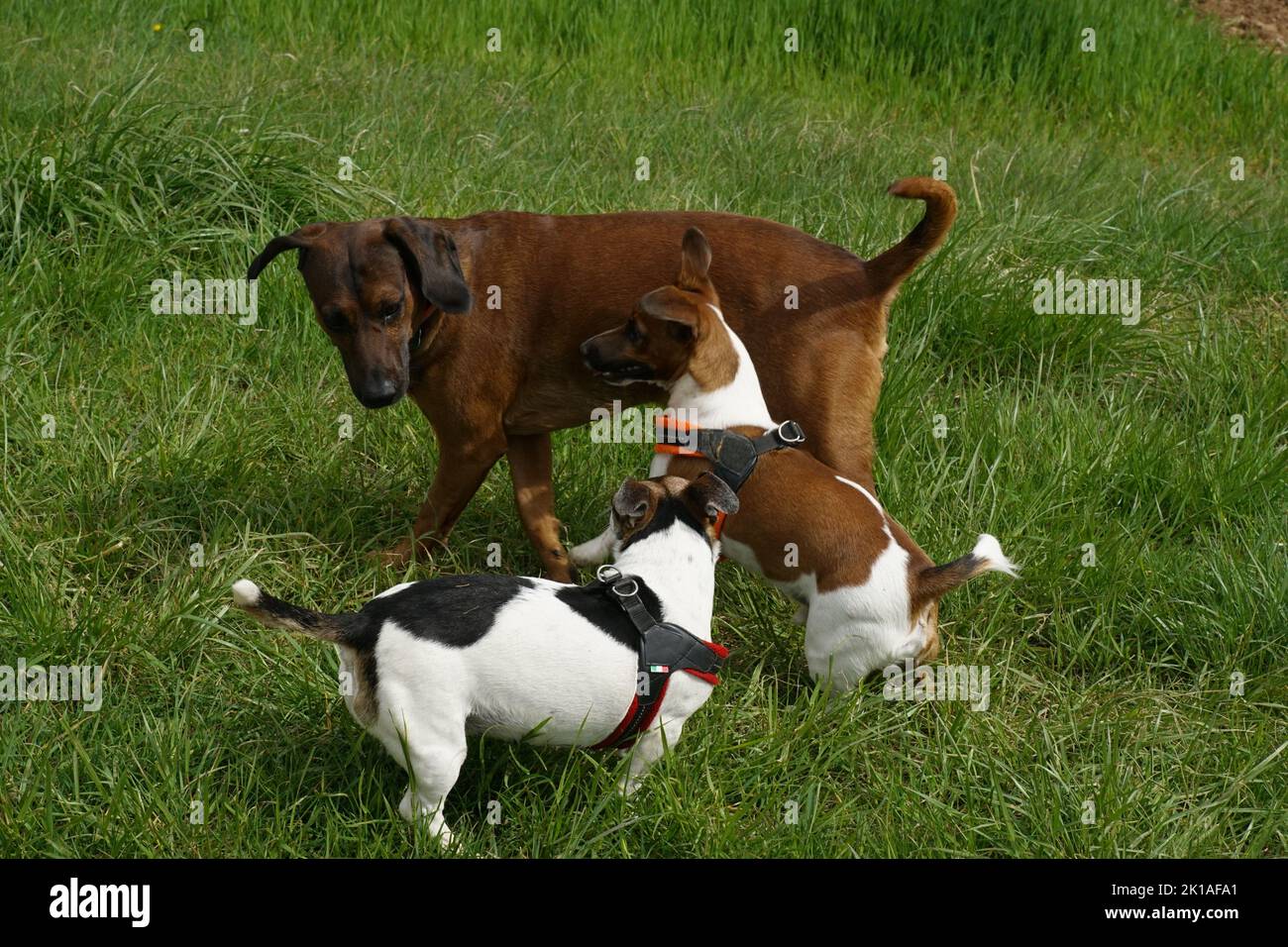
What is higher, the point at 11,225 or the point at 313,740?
the point at 11,225

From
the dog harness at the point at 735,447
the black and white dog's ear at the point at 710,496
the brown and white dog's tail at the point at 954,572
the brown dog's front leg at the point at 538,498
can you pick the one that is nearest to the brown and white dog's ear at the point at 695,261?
the dog harness at the point at 735,447

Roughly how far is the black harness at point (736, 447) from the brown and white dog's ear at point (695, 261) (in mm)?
484

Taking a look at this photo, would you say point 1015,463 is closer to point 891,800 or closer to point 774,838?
point 891,800

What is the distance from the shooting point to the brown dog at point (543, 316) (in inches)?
150

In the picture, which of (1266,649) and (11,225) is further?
(11,225)

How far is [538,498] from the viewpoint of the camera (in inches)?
165

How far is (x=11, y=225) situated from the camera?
4.87 meters

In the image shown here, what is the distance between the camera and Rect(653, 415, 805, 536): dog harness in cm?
357

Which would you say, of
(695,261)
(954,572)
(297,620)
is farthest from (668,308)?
(297,620)

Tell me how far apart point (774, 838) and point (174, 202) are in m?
3.65

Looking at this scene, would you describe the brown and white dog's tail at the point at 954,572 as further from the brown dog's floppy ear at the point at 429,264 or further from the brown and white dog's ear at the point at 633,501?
the brown dog's floppy ear at the point at 429,264

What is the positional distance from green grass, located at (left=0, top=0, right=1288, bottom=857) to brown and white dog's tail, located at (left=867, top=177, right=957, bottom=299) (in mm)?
729

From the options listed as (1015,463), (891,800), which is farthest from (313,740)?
(1015,463)

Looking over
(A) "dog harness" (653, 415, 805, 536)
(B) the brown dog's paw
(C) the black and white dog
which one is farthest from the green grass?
(A) "dog harness" (653, 415, 805, 536)
